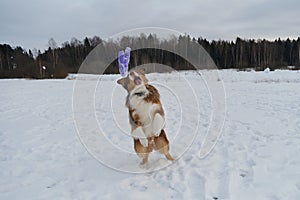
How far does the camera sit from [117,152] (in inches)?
173

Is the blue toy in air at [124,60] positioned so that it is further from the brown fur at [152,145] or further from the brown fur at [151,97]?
the brown fur at [152,145]

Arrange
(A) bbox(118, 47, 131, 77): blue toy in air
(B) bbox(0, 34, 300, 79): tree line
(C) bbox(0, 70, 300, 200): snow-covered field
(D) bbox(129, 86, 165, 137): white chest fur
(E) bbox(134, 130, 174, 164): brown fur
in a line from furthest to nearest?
(B) bbox(0, 34, 300, 79): tree line, (E) bbox(134, 130, 174, 164): brown fur, (A) bbox(118, 47, 131, 77): blue toy in air, (D) bbox(129, 86, 165, 137): white chest fur, (C) bbox(0, 70, 300, 200): snow-covered field

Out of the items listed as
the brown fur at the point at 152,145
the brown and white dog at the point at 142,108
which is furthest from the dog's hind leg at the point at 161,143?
the brown and white dog at the point at 142,108

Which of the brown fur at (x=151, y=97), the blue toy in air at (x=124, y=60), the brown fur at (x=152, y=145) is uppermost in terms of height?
the blue toy in air at (x=124, y=60)

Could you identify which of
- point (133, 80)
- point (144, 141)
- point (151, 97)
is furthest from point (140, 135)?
point (133, 80)

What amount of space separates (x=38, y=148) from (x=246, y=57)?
5296 centimetres

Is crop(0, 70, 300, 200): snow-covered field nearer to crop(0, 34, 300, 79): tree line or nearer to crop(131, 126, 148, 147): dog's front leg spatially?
crop(131, 126, 148, 147): dog's front leg

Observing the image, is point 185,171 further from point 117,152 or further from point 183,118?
point 183,118

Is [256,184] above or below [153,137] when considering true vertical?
below

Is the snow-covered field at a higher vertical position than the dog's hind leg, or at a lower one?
lower

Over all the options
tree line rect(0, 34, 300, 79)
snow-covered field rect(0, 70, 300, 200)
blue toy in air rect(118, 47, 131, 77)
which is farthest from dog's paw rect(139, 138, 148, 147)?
tree line rect(0, 34, 300, 79)

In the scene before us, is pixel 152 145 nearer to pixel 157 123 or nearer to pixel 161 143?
pixel 161 143

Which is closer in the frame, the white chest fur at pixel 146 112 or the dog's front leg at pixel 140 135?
the white chest fur at pixel 146 112

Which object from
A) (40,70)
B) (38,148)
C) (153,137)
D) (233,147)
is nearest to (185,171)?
(153,137)
